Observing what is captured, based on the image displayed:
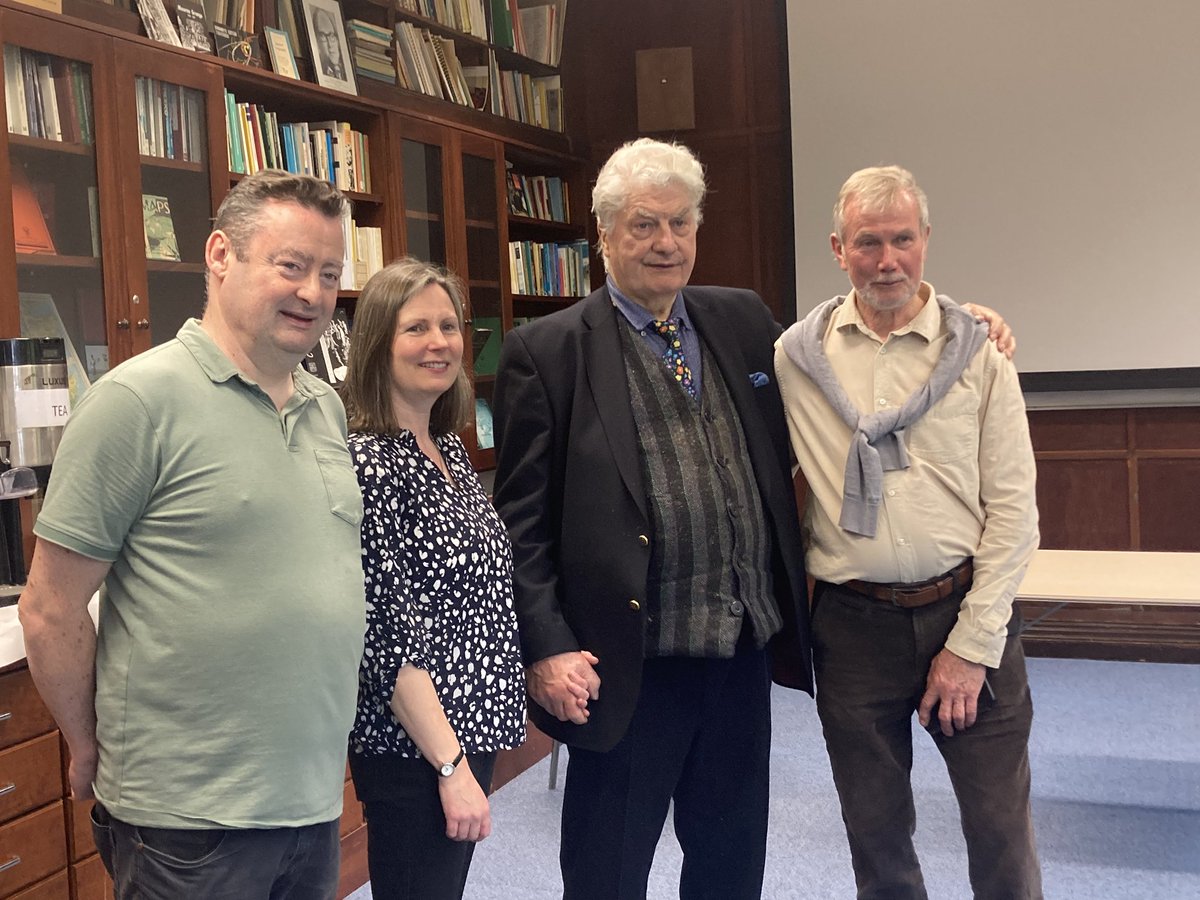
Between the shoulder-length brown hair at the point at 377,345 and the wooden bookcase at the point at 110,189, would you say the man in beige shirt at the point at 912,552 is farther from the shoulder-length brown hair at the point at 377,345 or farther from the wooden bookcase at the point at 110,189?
the wooden bookcase at the point at 110,189

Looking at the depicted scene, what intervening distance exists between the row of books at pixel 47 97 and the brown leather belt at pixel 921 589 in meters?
2.21

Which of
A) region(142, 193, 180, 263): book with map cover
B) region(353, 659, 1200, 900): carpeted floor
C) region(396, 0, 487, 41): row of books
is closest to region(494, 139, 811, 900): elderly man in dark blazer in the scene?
region(353, 659, 1200, 900): carpeted floor

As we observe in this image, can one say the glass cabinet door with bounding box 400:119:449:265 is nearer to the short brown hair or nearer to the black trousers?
the black trousers

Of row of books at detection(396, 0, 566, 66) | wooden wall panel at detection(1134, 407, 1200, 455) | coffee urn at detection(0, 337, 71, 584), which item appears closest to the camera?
coffee urn at detection(0, 337, 71, 584)

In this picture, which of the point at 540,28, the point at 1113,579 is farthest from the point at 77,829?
the point at 540,28

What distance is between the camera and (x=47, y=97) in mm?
2766

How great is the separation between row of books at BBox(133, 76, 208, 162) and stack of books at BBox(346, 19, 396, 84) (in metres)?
0.93

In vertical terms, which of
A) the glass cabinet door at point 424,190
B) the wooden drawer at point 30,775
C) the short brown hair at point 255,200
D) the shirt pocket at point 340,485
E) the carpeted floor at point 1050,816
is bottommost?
the carpeted floor at point 1050,816

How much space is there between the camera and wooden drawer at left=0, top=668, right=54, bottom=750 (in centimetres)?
206

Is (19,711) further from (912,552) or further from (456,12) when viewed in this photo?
(456,12)

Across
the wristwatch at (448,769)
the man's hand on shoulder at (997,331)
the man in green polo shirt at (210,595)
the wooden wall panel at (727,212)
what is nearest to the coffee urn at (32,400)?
the man in green polo shirt at (210,595)

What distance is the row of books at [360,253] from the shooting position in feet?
12.8

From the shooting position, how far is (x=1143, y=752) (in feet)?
12.8

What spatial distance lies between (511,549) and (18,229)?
1.64m
